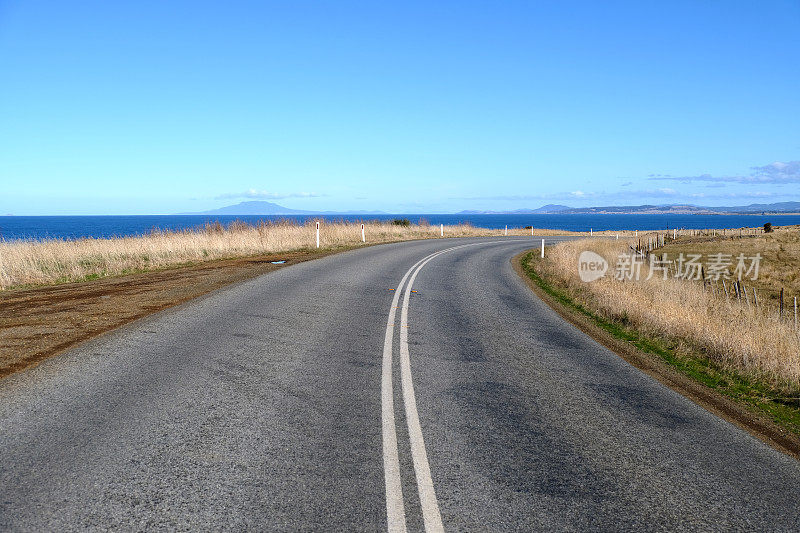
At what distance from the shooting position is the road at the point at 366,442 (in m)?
3.69

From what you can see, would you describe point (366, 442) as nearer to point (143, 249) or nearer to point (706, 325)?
point (706, 325)

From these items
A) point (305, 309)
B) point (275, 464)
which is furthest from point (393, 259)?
point (275, 464)

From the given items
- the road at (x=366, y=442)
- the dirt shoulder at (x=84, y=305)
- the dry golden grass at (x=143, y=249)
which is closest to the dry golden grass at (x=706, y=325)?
the road at (x=366, y=442)

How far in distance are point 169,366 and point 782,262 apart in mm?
32131

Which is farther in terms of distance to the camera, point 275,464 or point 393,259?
point 393,259

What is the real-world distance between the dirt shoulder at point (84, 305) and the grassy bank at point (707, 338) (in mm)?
9083

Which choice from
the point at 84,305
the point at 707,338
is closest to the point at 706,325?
the point at 707,338

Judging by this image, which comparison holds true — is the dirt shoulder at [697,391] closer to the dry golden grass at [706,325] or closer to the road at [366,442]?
the road at [366,442]

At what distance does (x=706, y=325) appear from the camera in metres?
9.92

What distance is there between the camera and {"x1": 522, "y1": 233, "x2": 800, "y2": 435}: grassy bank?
6.74m

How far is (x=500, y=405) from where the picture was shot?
580 cm

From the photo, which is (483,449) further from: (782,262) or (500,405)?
(782,262)

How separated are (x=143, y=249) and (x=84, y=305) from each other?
11.3 metres

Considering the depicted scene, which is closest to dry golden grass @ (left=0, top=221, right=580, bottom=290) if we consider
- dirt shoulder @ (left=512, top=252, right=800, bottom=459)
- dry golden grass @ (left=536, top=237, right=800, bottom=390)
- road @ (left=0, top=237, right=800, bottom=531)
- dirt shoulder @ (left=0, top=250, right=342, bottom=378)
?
dirt shoulder @ (left=0, top=250, right=342, bottom=378)
